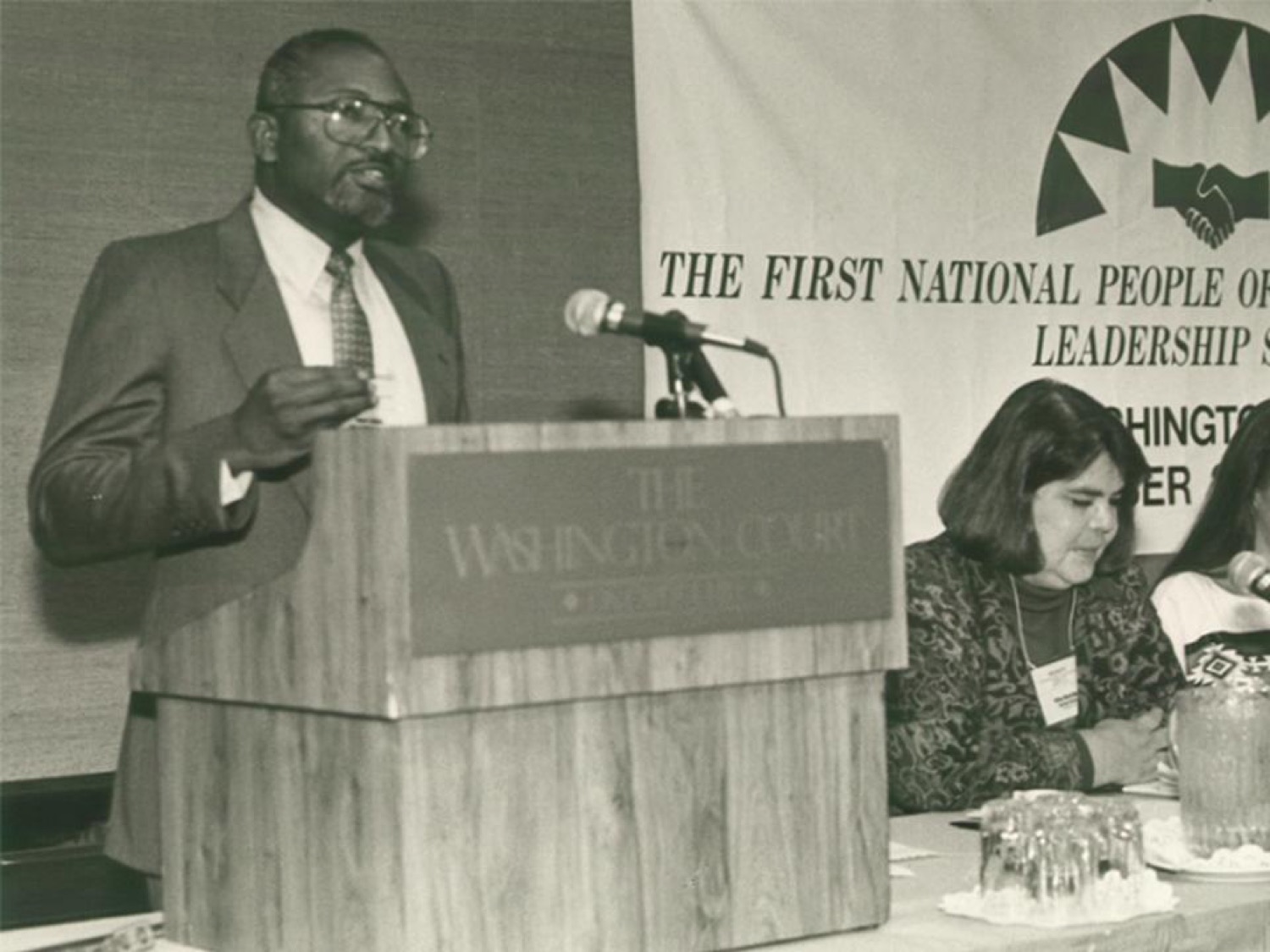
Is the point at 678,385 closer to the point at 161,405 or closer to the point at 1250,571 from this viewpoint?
the point at 161,405

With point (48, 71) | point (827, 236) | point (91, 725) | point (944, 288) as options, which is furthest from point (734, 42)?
point (91, 725)

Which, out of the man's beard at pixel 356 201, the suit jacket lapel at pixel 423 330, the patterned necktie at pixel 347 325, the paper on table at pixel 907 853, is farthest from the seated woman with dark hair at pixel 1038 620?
the man's beard at pixel 356 201

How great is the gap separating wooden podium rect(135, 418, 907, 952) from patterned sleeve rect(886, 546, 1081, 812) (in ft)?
3.58

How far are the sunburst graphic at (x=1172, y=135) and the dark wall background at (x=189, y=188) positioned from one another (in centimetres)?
111

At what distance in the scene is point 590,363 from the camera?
13.1 feet

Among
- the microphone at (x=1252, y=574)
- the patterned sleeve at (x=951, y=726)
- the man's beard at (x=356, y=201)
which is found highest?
the man's beard at (x=356, y=201)

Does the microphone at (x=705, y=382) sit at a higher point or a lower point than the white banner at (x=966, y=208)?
lower

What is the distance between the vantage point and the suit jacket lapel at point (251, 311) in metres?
2.66

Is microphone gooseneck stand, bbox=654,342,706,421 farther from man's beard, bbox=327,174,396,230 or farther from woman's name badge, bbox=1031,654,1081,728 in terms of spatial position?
woman's name badge, bbox=1031,654,1081,728

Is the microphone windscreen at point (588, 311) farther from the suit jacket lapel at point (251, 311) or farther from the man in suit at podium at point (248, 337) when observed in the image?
the suit jacket lapel at point (251, 311)

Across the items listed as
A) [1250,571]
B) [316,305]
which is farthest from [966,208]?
[316,305]

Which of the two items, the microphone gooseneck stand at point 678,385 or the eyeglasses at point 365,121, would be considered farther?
the eyeglasses at point 365,121

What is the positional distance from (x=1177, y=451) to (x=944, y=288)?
0.76 m

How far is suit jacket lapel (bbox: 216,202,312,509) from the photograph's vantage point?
266cm
